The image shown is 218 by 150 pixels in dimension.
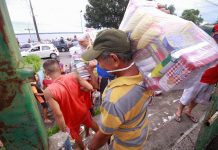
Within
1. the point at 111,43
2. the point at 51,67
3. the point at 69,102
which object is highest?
the point at 111,43

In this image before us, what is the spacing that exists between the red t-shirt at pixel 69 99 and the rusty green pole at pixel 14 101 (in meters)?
1.47

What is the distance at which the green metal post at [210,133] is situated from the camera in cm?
191

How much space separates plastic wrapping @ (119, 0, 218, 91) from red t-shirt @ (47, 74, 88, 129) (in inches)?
56.3

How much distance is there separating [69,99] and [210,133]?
1.73 metres

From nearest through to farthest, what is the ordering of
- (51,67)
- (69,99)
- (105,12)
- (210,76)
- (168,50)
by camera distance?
(168,50), (210,76), (69,99), (51,67), (105,12)

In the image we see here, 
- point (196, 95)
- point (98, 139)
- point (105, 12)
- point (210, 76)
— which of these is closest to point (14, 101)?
point (98, 139)

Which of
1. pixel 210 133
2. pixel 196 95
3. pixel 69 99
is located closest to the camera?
pixel 210 133

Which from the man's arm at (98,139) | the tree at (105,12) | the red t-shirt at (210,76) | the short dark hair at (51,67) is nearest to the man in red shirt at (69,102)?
the short dark hair at (51,67)

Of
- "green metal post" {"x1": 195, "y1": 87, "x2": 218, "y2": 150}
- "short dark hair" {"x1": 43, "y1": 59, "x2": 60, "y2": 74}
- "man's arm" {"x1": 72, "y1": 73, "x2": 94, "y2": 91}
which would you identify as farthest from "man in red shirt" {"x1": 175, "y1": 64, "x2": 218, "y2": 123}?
"short dark hair" {"x1": 43, "y1": 59, "x2": 60, "y2": 74}

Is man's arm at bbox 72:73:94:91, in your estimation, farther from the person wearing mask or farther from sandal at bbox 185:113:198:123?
sandal at bbox 185:113:198:123

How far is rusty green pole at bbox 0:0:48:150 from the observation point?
2.67 ft

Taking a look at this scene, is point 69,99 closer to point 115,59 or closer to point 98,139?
point 98,139

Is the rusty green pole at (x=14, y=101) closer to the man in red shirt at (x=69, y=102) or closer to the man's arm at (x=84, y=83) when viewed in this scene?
the man in red shirt at (x=69, y=102)

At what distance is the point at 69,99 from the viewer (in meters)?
2.65
